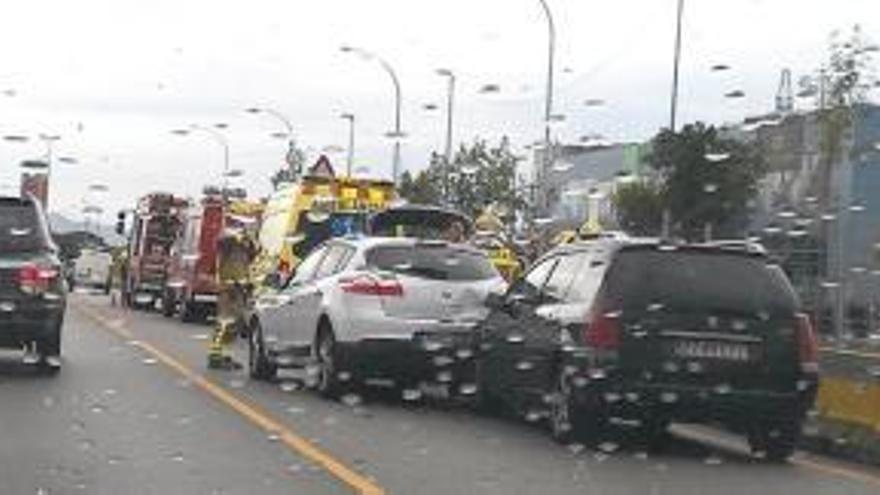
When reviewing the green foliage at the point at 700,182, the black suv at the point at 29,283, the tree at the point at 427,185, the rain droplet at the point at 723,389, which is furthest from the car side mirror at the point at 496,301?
the tree at the point at 427,185

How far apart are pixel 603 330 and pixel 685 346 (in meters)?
0.56

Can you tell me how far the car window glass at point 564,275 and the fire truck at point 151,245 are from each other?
25.2 metres

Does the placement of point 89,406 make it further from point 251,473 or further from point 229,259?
point 229,259

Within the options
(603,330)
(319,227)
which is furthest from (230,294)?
(603,330)

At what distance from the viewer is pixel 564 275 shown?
537 inches

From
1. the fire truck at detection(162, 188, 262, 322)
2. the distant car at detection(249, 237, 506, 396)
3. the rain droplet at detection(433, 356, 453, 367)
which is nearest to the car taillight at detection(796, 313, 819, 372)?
the distant car at detection(249, 237, 506, 396)

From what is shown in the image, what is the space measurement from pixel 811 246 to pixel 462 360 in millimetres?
19899

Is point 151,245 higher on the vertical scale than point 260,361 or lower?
higher

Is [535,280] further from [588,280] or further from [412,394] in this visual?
[412,394]

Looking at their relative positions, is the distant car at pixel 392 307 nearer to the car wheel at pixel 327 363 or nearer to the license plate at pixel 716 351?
the car wheel at pixel 327 363

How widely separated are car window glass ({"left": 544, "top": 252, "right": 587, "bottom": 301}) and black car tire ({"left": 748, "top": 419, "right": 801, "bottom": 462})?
5.58ft

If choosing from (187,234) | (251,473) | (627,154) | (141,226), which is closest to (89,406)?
(251,473)

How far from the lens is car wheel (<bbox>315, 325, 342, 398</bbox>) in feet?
51.3

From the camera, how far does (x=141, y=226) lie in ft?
134
